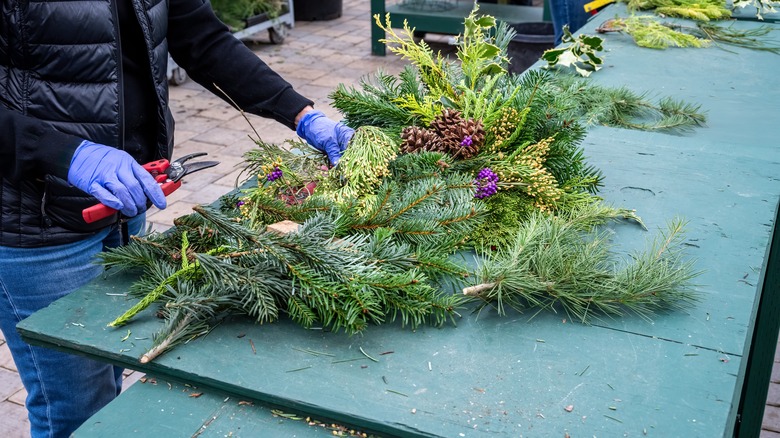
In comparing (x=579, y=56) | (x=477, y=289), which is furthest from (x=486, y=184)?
(x=579, y=56)

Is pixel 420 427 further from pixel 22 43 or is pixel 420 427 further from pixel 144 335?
pixel 22 43

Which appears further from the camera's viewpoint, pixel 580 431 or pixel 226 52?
pixel 226 52

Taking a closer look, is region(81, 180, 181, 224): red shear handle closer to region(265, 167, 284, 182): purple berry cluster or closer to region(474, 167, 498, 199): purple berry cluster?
region(265, 167, 284, 182): purple berry cluster

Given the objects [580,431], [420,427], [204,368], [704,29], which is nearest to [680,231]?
[580,431]

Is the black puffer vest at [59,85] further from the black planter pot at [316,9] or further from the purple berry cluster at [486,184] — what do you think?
the black planter pot at [316,9]

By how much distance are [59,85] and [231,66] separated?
0.56 m

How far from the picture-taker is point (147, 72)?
74.0 inches

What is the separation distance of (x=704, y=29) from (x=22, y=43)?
115 inches

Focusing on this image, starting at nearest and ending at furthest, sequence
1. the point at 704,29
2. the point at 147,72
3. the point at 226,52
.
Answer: the point at 147,72
the point at 226,52
the point at 704,29

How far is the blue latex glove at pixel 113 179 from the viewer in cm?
160

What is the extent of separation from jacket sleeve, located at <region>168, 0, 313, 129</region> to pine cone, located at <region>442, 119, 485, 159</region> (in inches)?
21.2

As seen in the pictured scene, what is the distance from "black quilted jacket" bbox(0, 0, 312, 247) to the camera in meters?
1.64

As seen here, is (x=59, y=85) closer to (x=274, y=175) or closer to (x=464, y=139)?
(x=274, y=175)

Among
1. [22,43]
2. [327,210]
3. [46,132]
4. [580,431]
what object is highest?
[22,43]
